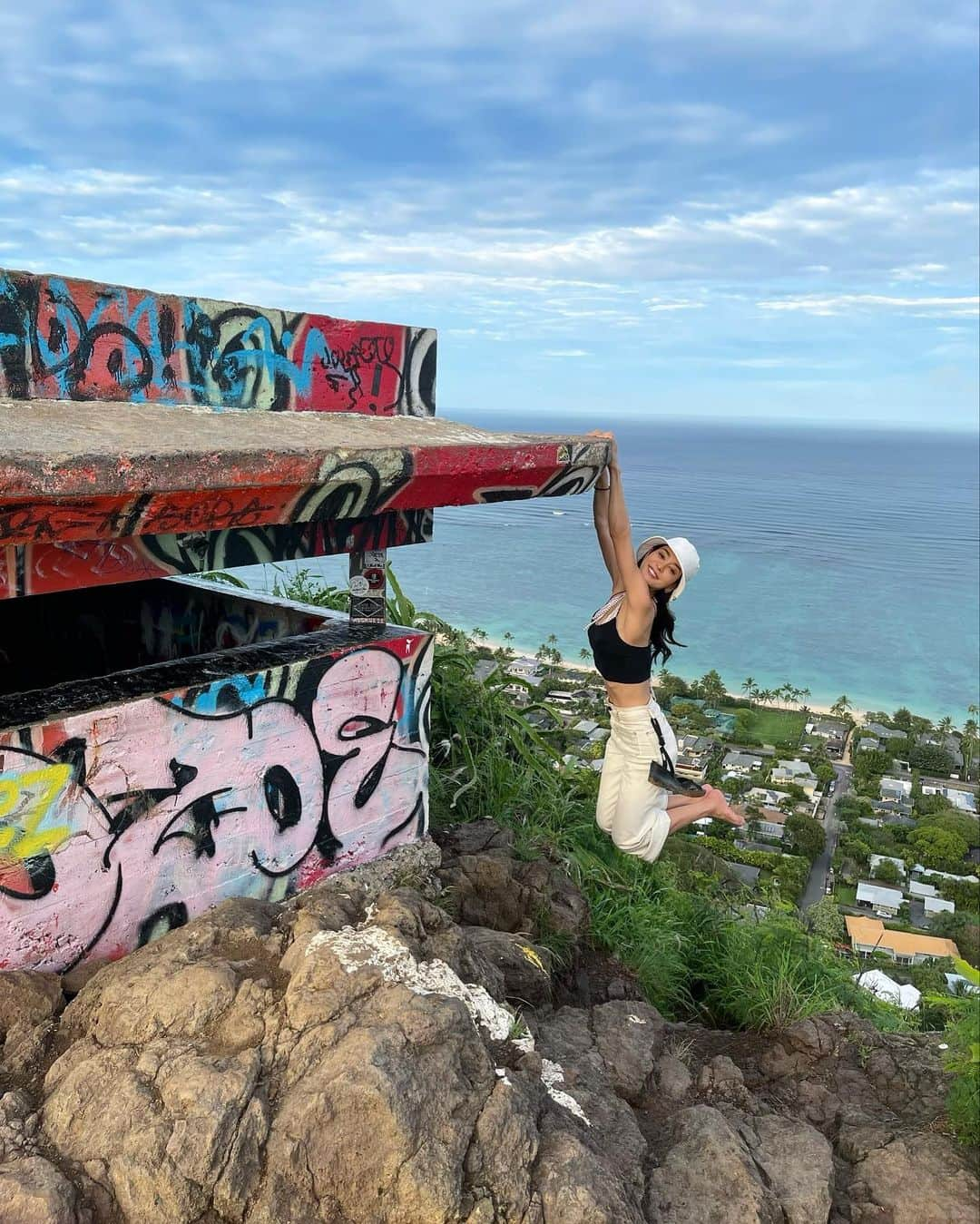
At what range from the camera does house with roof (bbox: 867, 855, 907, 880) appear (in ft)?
125

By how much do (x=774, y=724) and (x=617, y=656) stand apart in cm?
5167

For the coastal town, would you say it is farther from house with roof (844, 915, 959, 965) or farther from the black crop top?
the black crop top

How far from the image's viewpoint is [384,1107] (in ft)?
10.3

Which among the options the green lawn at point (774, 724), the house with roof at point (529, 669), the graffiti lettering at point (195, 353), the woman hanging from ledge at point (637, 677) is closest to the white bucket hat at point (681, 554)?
the woman hanging from ledge at point (637, 677)

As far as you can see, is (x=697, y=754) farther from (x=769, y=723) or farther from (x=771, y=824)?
(x=769, y=723)

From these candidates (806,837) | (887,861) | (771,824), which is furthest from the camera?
(771,824)

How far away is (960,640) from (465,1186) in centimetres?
8157

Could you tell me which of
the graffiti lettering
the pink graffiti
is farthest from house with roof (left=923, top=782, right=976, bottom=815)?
the graffiti lettering

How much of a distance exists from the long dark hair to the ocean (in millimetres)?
25566

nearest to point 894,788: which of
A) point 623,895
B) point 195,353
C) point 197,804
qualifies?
point 623,895

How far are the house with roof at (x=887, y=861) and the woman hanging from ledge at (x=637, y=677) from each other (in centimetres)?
3637

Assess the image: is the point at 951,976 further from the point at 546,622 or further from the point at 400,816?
the point at 546,622

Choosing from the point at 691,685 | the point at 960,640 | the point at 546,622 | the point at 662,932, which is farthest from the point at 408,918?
the point at 960,640

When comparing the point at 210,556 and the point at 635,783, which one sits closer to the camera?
the point at 210,556
